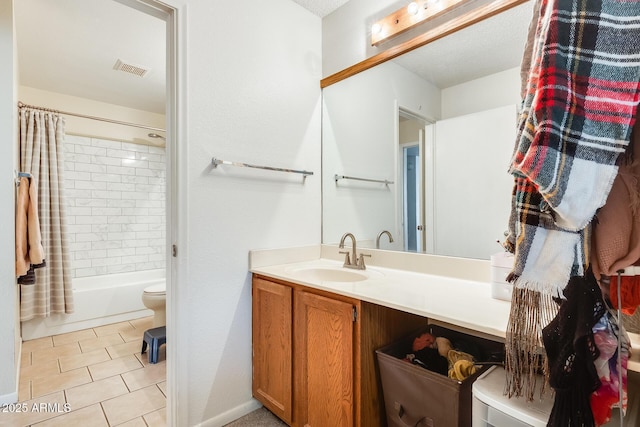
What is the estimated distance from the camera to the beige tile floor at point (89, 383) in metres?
1.75

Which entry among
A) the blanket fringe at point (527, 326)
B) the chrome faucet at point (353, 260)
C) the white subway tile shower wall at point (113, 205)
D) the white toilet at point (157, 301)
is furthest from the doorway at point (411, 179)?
the white subway tile shower wall at point (113, 205)

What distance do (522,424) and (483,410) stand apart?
11 centimetres

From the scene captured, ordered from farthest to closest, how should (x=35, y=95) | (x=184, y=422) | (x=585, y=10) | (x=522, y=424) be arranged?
(x=35, y=95) → (x=184, y=422) → (x=522, y=424) → (x=585, y=10)

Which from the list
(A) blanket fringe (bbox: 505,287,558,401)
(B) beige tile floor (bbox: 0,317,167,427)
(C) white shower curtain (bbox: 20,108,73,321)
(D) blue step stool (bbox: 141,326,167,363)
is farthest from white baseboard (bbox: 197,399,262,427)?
(C) white shower curtain (bbox: 20,108,73,321)

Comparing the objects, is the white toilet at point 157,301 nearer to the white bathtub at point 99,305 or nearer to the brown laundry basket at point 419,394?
the white bathtub at point 99,305

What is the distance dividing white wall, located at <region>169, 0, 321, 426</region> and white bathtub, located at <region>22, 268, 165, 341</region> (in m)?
2.27

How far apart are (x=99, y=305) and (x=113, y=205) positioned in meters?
1.10

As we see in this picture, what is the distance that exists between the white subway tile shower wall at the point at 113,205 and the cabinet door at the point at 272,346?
261 cm

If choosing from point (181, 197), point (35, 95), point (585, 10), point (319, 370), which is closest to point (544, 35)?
point (585, 10)

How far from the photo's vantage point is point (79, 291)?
10.2 ft

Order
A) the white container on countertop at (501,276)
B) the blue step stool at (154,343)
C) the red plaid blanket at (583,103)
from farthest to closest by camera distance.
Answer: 1. the blue step stool at (154,343)
2. the white container on countertop at (501,276)
3. the red plaid blanket at (583,103)

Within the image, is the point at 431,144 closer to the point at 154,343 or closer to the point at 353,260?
the point at 353,260

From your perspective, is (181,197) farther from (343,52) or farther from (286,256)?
(343,52)

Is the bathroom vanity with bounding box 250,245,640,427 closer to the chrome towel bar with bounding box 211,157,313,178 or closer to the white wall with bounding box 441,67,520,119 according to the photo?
the chrome towel bar with bounding box 211,157,313,178
